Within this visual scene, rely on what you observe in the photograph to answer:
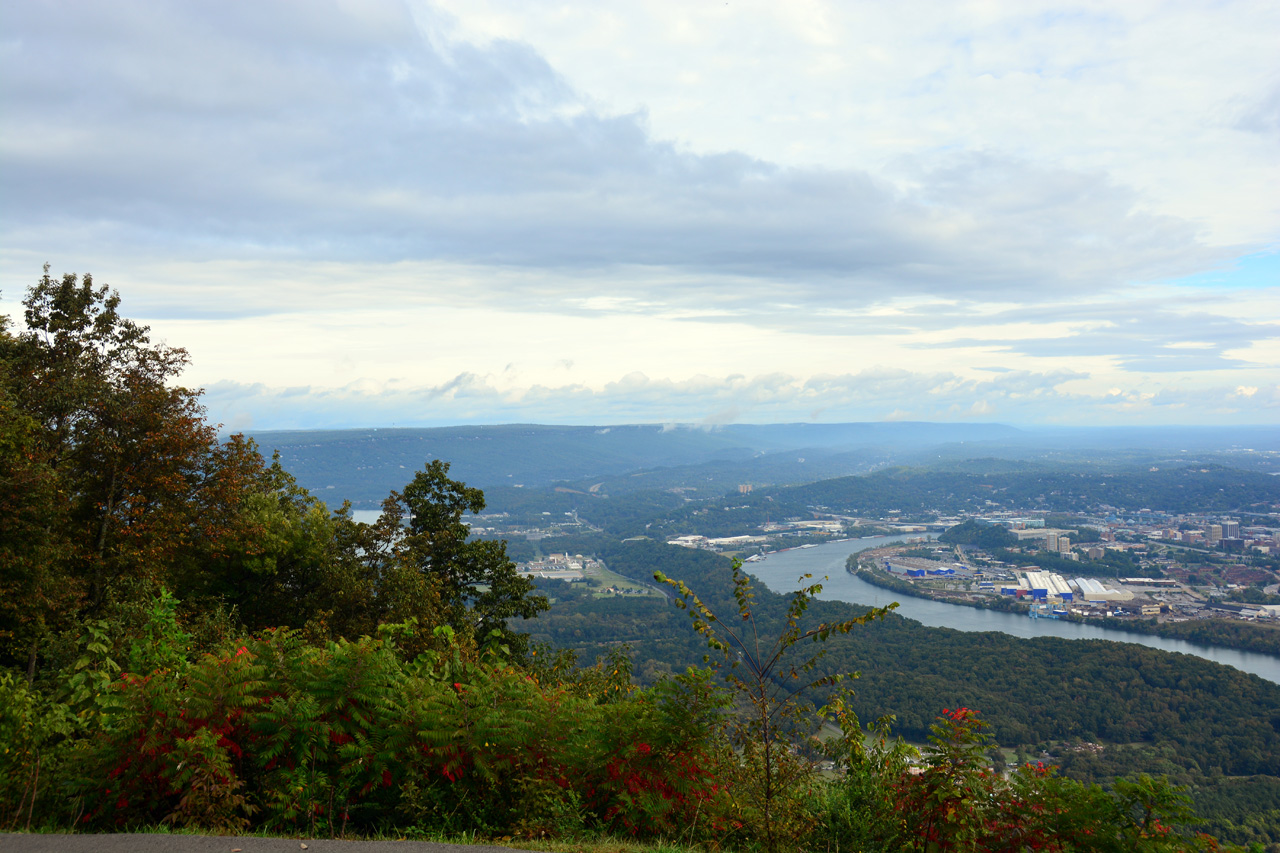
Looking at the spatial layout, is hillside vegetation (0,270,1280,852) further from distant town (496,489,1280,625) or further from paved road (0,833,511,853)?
distant town (496,489,1280,625)

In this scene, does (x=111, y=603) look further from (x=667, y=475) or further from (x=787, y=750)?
(x=667, y=475)

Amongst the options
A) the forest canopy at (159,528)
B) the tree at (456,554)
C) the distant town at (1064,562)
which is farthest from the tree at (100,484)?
the distant town at (1064,562)

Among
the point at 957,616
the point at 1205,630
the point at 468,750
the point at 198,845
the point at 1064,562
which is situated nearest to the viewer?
the point at 198,845

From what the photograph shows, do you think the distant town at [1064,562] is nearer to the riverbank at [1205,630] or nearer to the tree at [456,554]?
the riverbank at [1205,630]

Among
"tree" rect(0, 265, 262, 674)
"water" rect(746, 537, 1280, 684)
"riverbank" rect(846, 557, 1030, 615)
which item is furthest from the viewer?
"riverbank" rect(846, 557, 1030, 615)

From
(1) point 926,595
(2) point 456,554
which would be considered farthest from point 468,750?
(1) point 926,595

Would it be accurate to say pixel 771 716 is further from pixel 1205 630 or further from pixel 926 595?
pixel 926 595

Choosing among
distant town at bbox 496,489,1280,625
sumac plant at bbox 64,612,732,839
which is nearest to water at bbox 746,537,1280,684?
distant town at bbox 496,489,1280,625
